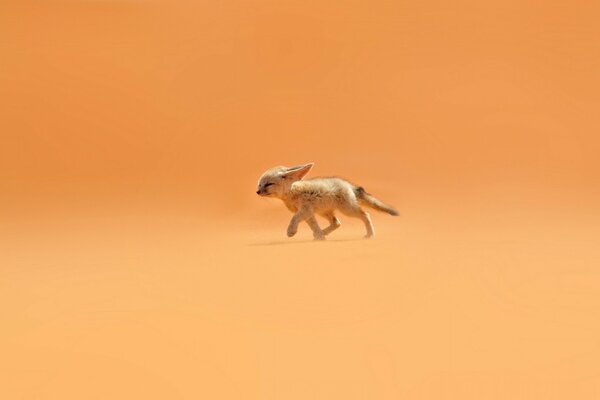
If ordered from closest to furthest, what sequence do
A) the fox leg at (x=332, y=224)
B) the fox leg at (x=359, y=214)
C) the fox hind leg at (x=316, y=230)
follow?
the fox hind leg at (x=316, y=230), the fox leg at (x=359, y=214), the fox leg at (x=332, y=224)

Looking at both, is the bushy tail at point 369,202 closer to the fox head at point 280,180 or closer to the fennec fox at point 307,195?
the fennec fox at point 307,195

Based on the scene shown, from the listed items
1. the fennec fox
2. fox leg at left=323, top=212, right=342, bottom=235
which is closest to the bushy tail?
the fennec fox

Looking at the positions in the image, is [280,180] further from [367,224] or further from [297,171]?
[367,224]

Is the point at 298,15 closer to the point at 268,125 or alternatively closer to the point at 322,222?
the point at 268,125

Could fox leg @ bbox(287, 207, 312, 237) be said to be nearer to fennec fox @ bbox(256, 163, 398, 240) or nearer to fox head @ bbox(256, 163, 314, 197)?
fennec fox @ bbox(256, 163, 398, 240)

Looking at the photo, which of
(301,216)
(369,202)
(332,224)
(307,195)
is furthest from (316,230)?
(369,202)

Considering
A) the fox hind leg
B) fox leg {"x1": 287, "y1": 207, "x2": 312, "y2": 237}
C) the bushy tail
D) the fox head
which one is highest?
the fox head

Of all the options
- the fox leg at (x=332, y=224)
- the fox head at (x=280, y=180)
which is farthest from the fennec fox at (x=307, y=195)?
the fox leg at (x=332, y=224)

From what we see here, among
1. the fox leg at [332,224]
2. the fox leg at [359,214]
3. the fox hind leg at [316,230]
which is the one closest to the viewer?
the fox hind leg at [316,230]
